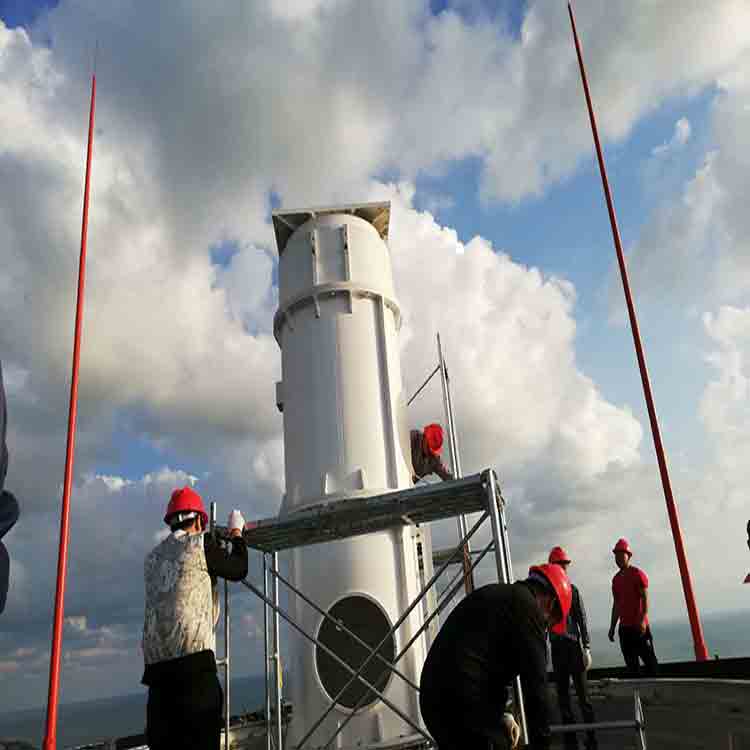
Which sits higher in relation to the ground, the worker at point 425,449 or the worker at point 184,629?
the worker at point 425,449

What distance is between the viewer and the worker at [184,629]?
4.75 m

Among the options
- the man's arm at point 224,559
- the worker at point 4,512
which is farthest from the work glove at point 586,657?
the worker at point 4,512

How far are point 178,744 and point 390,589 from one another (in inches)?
178

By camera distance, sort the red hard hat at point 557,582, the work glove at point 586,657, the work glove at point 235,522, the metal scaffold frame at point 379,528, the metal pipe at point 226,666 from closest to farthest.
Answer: the red hard hat at point 557,582 → the work glove at point 235,522 → the metal scaffold frame at point 379,528 → the metal pipe at point 226,666 → the work glove at point 586,657

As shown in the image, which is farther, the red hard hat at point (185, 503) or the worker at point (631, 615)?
the worker at point (631, 615)

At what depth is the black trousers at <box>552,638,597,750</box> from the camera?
8.64 metres

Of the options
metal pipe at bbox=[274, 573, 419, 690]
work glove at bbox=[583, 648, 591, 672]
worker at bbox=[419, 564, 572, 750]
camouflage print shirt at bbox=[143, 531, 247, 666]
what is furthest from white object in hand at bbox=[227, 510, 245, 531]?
work glove at bbox=[583, 648, 591, 672]

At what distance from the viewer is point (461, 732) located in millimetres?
3969

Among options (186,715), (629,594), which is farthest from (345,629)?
(629,594)

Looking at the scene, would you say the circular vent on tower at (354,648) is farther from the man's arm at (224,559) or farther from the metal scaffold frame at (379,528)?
the man's arm at (224,559)

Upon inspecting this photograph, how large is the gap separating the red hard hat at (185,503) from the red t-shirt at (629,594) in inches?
302

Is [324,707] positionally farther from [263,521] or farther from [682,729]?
[682,729]

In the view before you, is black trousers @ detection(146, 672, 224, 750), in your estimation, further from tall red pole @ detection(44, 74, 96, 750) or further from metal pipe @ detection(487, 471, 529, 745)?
tall red pole @ detection(44, 74, 96, 750)

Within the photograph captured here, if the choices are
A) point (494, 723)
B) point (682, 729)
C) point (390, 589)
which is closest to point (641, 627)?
point (682, 729)
